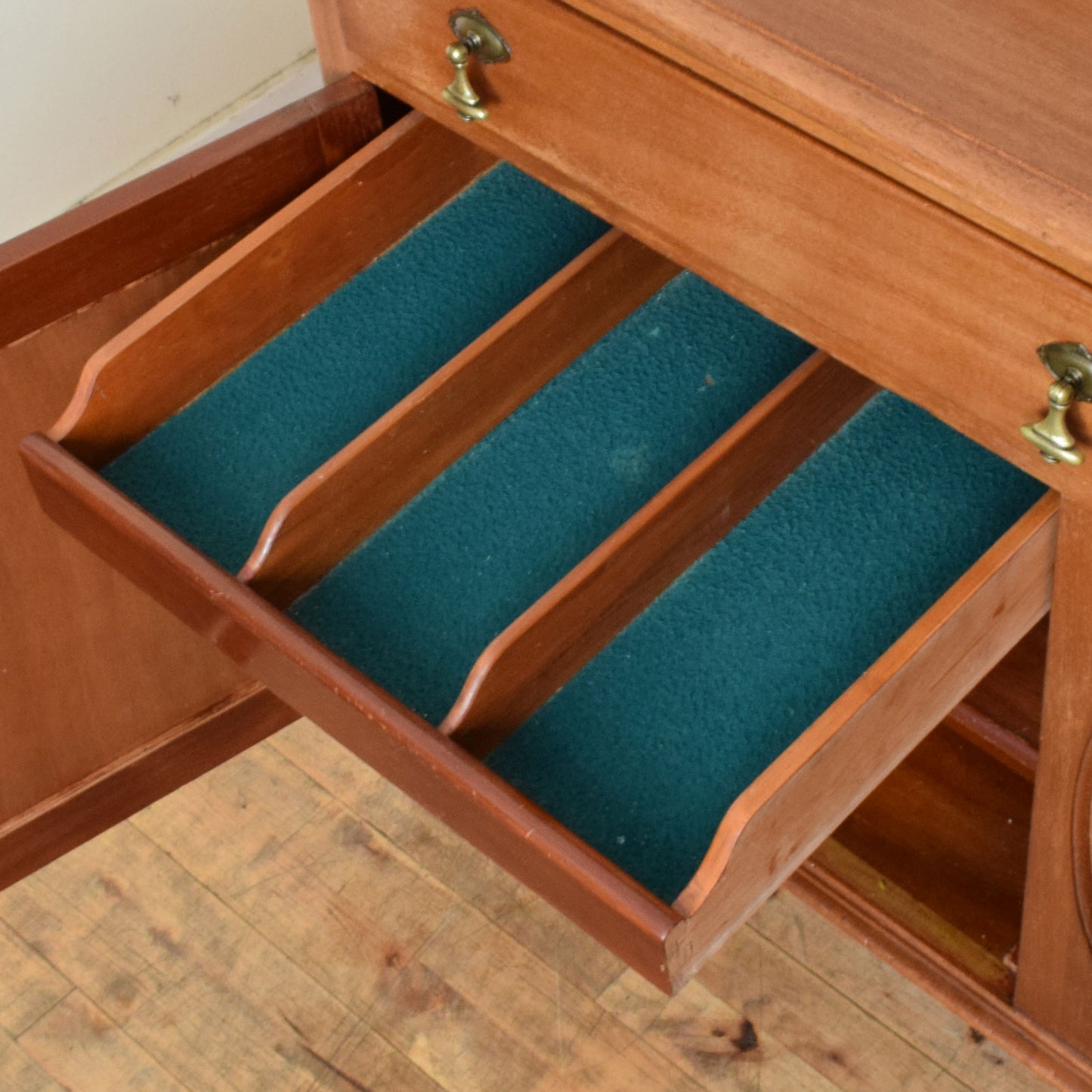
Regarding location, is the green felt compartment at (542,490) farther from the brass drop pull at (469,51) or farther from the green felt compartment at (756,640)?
the brass drop pull at (469,51)

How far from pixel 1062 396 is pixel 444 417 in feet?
1.28

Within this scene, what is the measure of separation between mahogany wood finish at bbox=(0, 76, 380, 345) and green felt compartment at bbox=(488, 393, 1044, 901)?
1.20 ft

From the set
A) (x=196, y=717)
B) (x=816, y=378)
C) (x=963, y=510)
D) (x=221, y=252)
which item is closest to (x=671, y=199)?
(x=816, y=378)

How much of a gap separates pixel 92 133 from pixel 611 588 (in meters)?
0.80

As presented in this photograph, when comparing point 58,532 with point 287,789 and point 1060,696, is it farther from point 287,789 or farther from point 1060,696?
point 1060,696

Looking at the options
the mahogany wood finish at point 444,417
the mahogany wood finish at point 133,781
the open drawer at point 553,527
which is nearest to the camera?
the open drawer at point 553,527

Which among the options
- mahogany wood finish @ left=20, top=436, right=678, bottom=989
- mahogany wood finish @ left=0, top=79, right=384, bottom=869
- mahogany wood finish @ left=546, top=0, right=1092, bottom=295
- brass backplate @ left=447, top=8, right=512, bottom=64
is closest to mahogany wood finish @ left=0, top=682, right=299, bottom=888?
mahogany wood finish @ left=0, top=79, right=384, bottom=869

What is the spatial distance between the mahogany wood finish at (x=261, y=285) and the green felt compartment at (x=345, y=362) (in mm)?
12

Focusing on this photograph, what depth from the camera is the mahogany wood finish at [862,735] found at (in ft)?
2.47

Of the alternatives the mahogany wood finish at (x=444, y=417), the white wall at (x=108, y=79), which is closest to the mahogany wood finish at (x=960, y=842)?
the mahogany wood finish at (x=444, y=417)

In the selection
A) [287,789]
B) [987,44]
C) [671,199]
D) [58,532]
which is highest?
[987,44]

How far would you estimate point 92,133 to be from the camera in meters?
1.46

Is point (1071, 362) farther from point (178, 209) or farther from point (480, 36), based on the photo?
point (178, 209)

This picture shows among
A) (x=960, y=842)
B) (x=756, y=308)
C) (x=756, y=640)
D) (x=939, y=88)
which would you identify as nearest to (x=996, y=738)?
(x=960, y=842)
